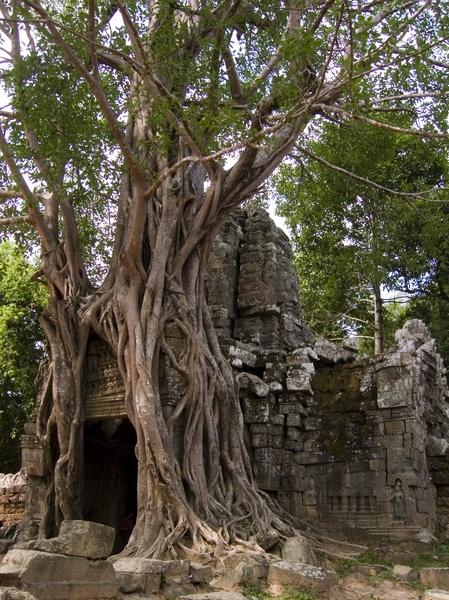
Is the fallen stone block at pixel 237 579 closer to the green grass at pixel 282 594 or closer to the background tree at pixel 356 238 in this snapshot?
the green grass at pixel 282 594

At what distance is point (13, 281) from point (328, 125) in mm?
7518

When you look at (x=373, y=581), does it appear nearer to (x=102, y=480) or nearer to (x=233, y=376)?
(x=233, y=376)

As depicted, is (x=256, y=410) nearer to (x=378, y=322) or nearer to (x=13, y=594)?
(x=13, y=594)

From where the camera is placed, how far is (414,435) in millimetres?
8359

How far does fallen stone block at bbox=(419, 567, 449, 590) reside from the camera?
6234 millimetres

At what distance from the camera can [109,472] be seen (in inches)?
403

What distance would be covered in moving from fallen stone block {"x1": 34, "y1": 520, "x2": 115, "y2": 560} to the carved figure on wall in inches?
168

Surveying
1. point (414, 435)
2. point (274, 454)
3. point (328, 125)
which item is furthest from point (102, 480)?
point (328, 125)

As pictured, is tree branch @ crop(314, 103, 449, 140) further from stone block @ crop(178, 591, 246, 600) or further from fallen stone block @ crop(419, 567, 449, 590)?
stone block @ crop(178, 591, 246, 600)

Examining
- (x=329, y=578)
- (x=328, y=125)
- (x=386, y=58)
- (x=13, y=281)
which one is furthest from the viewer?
(x=13, y=281)

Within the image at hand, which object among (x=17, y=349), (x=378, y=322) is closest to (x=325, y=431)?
(x=378, y=322)

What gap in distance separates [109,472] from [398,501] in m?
4.29

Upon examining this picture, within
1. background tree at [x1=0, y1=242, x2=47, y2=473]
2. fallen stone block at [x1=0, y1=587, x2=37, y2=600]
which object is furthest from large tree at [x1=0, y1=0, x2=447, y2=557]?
background tree at [x1=0, y1=242, x2=47, y2=473]

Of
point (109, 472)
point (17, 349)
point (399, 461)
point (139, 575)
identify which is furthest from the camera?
point (17, 349)
